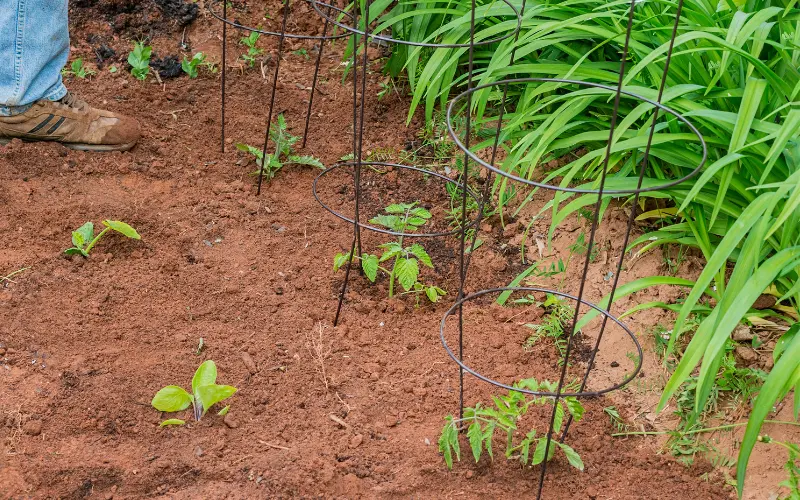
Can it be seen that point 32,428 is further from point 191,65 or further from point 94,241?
Answer: point 191,65

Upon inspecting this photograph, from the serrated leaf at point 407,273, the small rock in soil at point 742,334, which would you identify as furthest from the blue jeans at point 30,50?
the small rock in soil at point 742,334

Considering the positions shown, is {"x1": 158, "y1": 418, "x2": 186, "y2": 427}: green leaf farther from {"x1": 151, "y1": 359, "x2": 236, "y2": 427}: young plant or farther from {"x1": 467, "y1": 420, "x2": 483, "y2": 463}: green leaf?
{"x1": 467, "y1": 420, "x2": 483, "y2": 463}: green leaf

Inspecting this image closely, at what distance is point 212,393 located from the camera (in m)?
2.12

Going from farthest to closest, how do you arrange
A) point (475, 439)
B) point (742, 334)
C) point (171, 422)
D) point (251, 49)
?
point (251, 49)
point (742, 334)
point (171, 422)
point (475, 439)

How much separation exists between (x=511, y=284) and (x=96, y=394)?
1.28 m

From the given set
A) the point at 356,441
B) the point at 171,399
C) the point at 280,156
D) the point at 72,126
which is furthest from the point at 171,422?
the point at 72,126

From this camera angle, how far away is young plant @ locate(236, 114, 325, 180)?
315cm

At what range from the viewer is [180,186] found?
3.08 meters

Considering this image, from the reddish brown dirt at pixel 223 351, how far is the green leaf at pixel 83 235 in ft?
0.17

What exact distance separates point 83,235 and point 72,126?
684 millimetres

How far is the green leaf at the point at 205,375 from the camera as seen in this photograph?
2141mm

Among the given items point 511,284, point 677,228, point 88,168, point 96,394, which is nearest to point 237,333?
point 96,394

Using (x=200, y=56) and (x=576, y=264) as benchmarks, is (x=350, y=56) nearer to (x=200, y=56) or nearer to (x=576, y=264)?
(x=200, y=56)

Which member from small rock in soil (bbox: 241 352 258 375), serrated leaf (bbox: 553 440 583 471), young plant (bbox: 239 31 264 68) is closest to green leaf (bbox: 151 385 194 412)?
small rock in soil (bbox: 241 352 258 375)
